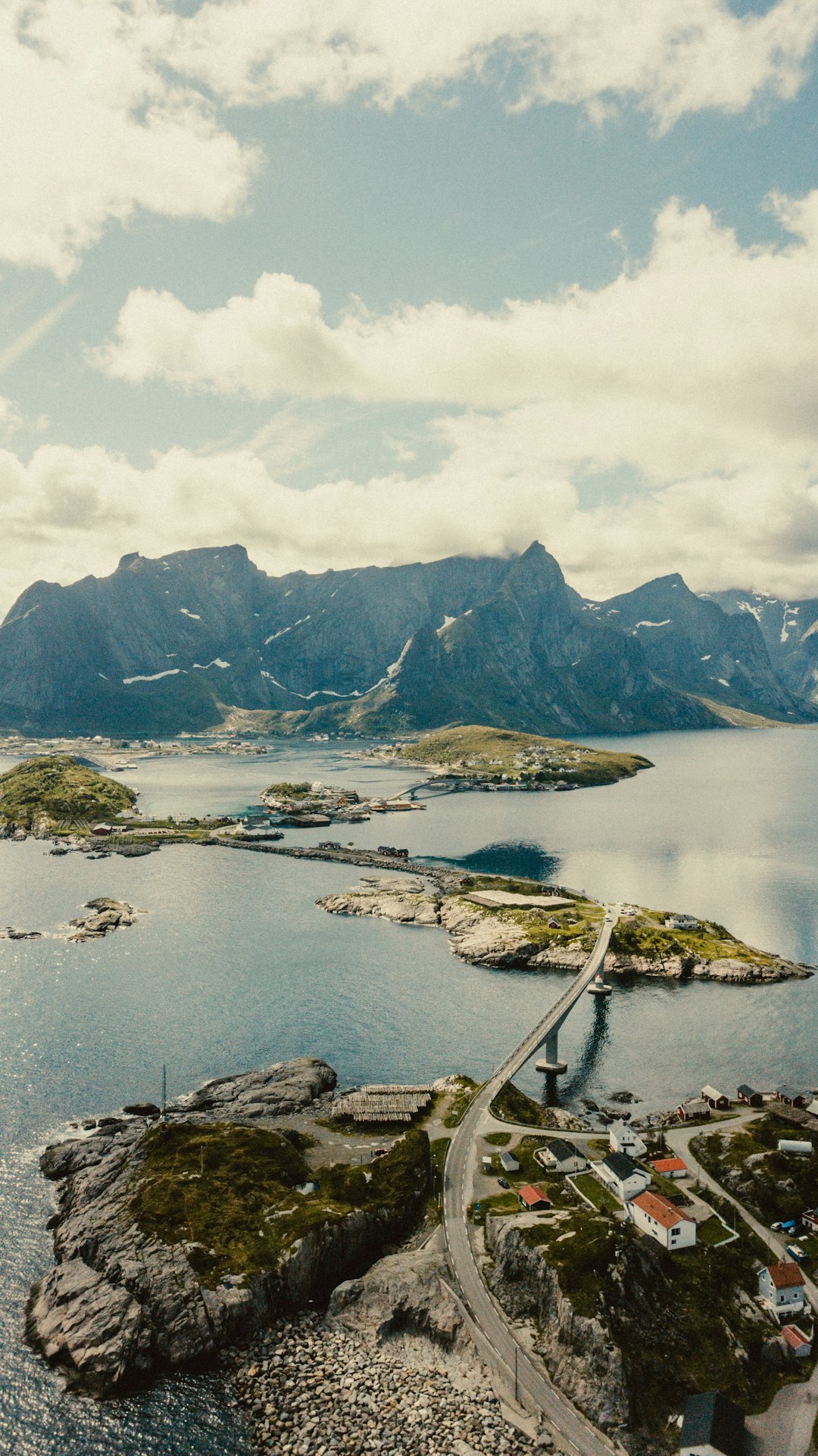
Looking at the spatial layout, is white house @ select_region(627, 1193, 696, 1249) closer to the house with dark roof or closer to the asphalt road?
the asphalt road

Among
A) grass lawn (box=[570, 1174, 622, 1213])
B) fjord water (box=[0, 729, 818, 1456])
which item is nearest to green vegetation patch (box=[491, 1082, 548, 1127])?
grass lawn (box=[570, 1174, 622, 1213])

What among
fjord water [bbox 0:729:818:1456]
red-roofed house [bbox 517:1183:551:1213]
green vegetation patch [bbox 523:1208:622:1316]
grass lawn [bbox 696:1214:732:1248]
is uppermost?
green vegetation patch [bbox 523:1208:622:1316]

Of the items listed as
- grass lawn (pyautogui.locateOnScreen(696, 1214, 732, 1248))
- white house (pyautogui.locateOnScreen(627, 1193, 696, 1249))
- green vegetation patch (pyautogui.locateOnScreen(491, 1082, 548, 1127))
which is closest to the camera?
white house (pyautogui.locateOnScreen(627, 1193, 696, 1249))

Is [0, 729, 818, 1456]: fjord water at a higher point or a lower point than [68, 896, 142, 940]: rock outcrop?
lower

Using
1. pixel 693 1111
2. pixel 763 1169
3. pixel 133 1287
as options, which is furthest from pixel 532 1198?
pixel 133 1287

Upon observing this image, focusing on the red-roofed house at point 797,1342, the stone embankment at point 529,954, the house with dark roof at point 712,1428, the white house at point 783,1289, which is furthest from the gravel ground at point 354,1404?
the stone embankment at point 529,954

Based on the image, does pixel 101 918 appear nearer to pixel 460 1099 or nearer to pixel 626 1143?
pixel 460 1099
